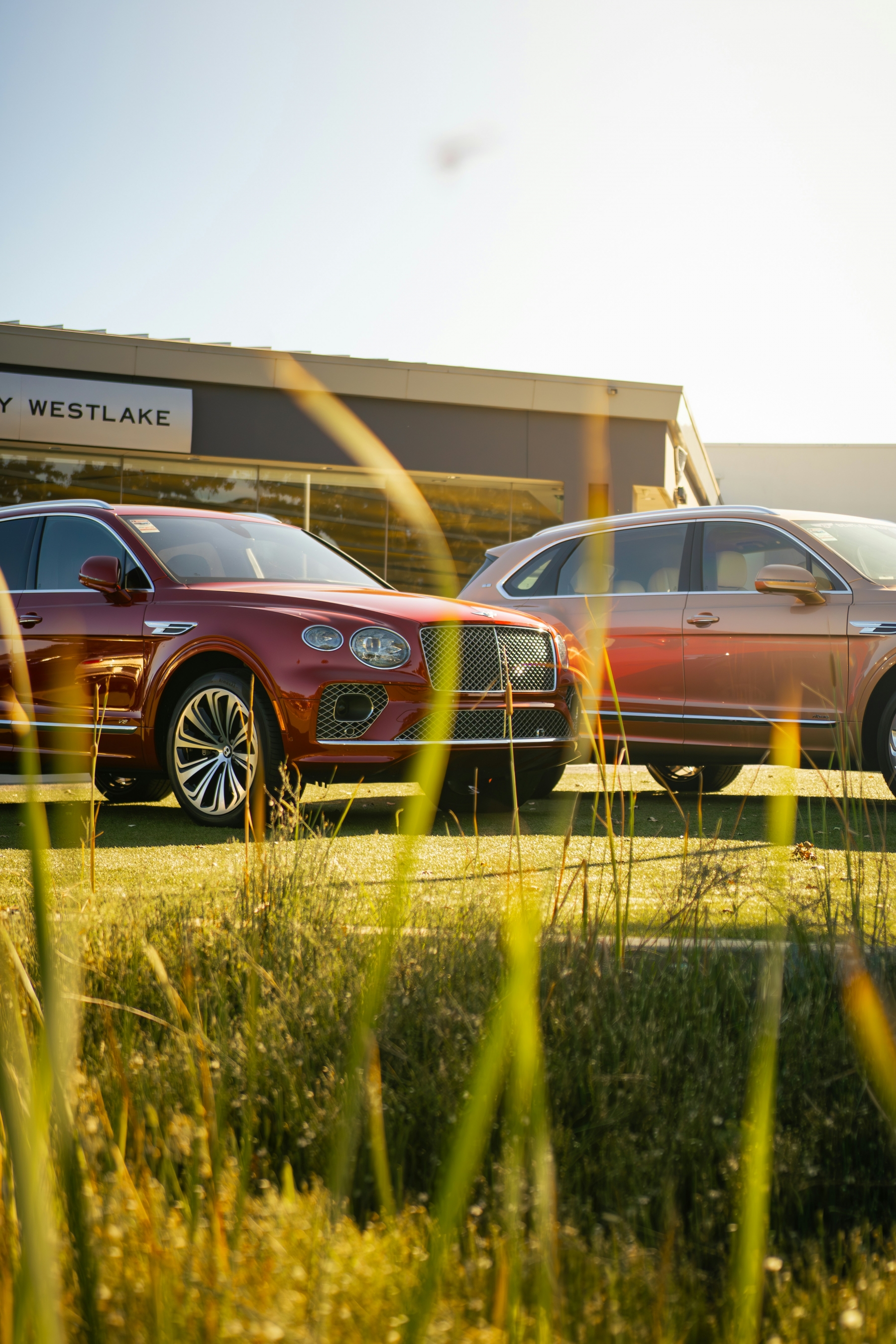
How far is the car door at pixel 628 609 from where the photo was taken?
27.2 feet

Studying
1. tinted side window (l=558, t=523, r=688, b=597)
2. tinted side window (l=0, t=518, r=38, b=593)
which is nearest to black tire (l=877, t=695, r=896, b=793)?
tinted side window (l=558, t=523, r=688, b=597)

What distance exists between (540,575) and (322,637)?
9.74 ft

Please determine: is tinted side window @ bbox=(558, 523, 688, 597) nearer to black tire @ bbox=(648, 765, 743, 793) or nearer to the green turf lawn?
black tire @ bbox=(648, 765, 743, 793)

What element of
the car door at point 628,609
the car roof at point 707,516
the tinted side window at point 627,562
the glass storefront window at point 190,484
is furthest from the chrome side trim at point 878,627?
the glass storefront window at point 190,484

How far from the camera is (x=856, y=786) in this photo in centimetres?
884

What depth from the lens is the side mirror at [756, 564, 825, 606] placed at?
7.69 m

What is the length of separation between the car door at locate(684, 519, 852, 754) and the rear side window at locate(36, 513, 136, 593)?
3717 mm

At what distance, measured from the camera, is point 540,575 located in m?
9.19

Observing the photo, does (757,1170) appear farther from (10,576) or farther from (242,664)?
(10,576)

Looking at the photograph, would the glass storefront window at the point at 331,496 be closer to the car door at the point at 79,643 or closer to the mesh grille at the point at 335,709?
the car door at the point at 79,643

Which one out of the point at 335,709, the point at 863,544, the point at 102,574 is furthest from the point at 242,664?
the point at 863,544

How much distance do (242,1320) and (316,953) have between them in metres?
1.57

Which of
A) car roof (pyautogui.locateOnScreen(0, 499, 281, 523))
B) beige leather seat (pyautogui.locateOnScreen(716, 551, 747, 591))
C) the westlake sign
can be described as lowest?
beige leather seat (pyautogui.locateOnScreen(716, 551, 747, 591))

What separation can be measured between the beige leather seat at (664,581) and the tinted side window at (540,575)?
0.70 metres
